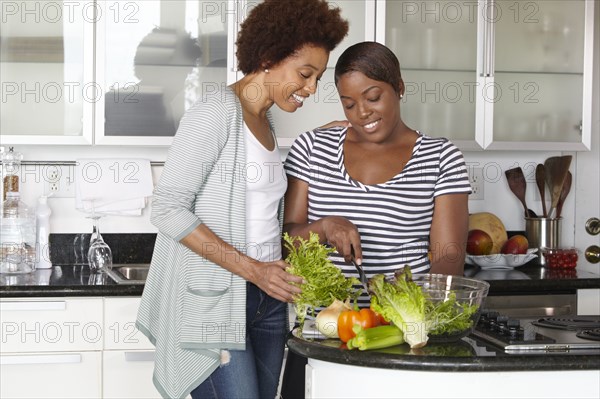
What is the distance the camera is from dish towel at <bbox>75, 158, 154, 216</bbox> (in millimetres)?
3586

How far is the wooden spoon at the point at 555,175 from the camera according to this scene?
3832 millimetres

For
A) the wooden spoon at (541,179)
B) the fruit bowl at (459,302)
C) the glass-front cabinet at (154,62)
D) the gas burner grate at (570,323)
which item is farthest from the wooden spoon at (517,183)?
the fruit bowl at (459,302)

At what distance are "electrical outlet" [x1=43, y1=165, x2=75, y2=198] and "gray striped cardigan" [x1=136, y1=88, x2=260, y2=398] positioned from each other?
1.69 m

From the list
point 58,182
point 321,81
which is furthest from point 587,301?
point 58,182

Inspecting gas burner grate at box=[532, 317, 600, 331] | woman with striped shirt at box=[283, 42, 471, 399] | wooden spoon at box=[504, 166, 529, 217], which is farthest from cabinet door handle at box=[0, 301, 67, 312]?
wooden spoon at box=[504, 166, 529, 217]

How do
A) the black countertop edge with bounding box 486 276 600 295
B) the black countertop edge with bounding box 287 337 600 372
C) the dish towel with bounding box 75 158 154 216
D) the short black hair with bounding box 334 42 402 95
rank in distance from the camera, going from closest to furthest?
the black countertop edge with bounding box 287 337 600 372 < the short black hair with bounding box 334 42 402 95 < the black countertop edge with bounding box 486 276 600 295 < the dish towel with bounding box 75 158 154 216

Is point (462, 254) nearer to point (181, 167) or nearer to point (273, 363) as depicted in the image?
point (273, 363)

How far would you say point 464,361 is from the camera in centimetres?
176

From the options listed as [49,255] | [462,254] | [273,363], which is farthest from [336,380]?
[49,255]

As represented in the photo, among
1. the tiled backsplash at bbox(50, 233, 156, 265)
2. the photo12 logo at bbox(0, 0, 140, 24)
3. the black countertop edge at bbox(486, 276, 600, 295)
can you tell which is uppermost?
the photo12 logo at bbox(0, 0, 140, 24)

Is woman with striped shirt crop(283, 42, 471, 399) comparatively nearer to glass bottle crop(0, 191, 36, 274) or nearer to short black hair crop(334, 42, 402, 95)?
short black hair crop(334, 42, 402, 95)

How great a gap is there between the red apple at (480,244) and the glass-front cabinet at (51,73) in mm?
1582

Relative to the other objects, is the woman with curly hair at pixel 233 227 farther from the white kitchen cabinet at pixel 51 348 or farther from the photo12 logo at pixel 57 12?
the photo12 logo at pixel 57 12

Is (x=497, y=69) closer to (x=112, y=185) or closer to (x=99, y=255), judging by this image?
(x=112, y=185)
